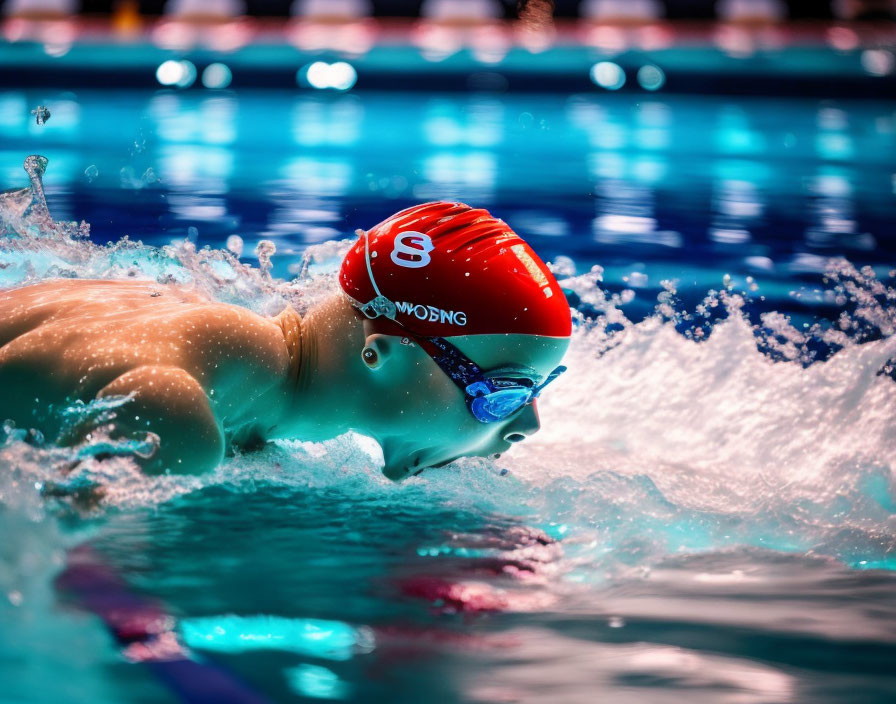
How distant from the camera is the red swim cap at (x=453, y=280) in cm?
234

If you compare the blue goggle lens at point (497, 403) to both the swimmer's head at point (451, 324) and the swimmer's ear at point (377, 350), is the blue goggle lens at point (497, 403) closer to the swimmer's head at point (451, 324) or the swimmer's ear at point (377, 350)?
the swimmer's head at point (451, 324)

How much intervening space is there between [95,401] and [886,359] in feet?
9.29

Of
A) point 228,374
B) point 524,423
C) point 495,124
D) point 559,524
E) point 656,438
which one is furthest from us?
point 495,124

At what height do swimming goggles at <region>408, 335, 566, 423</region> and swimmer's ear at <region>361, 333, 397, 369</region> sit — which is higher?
swimmer's ear at <region>361, 333, 397, 369</region>

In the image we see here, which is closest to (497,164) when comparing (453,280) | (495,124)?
(495,124)

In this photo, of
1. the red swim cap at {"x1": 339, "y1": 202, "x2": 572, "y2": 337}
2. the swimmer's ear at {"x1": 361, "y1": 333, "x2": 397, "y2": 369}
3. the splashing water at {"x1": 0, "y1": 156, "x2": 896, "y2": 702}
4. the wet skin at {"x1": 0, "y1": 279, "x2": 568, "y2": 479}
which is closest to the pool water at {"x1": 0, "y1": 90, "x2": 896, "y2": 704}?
the splashing water at {"x1": 0, "y1": 156, "x2": 896, "y2": 702}

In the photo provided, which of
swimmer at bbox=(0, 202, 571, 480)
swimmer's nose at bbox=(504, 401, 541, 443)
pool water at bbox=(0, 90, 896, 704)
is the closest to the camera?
pool water at bbox=(0, 90, 896, 704)

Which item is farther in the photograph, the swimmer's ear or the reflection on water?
the reflection on water

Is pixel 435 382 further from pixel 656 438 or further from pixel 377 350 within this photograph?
pixel 656 438

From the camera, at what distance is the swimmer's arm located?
2.01m

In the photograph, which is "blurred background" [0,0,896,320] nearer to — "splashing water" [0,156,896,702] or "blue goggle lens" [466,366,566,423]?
"splashing water" [0,156,896,702]

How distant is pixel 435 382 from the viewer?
241 centimetres

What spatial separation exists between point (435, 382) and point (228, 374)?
17.8 inches

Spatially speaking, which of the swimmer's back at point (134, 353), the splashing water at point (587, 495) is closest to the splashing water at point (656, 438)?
the splashing water at point (587, 495)
